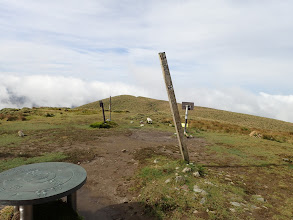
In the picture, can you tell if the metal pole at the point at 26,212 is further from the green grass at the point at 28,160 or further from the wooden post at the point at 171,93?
the wooden post at the point at 171,93

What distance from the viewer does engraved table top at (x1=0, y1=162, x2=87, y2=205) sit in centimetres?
346

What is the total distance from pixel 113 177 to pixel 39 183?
3.51 m

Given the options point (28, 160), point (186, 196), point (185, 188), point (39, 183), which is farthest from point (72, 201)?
point (28, 160)

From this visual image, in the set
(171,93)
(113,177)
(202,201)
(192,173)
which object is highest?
(171,93)

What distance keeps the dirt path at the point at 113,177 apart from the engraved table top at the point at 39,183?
132 cm

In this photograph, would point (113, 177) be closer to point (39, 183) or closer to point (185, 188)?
point (185, 188)

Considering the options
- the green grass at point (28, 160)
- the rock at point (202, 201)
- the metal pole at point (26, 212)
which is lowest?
the rock at point (202, 201)

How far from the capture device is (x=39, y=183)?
13.3 feet

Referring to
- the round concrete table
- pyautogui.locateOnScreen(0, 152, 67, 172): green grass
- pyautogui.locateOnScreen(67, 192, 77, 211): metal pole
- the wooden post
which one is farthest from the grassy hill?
the round concrete table

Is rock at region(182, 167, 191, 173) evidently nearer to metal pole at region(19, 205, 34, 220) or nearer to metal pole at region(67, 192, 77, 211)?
metal pole at region(67, 192, 77, 211)

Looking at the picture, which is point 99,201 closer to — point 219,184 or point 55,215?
point 55,215

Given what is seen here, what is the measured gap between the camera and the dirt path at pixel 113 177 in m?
5.12

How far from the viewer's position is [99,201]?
561 cm

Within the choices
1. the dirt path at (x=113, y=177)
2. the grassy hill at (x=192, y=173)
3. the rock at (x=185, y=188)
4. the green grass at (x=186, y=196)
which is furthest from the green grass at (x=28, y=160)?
the rock at (x=185, y=188)
